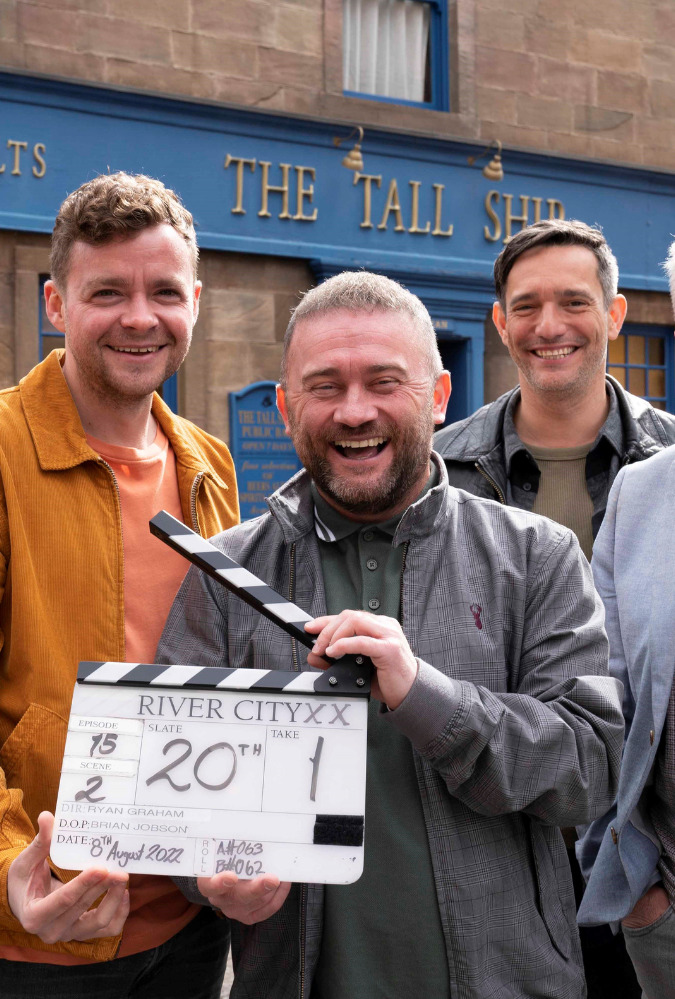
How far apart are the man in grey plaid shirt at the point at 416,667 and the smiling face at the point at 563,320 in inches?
50.8

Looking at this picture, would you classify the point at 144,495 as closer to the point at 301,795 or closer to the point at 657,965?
the point at 301,795

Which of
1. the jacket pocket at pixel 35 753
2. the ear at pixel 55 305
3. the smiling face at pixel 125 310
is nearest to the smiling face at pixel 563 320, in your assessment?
the smiling face at pixel 125 310

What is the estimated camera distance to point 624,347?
10688 millimetres

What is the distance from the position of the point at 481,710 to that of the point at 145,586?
100 cm

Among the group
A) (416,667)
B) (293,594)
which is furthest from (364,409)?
(416,667)

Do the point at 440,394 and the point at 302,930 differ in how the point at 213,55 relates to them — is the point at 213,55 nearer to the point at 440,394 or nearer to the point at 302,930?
the point at 440,394

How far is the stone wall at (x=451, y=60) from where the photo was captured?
8203 millimetres

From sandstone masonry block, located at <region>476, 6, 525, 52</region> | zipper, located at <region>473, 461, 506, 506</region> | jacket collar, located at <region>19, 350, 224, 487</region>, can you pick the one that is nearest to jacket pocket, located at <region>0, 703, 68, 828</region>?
jacket collar, located at <region>19, 350, 224, 487</region>

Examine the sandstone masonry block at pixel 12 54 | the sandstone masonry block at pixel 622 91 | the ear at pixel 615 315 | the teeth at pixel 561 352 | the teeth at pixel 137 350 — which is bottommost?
the teeth at pixel 137 350

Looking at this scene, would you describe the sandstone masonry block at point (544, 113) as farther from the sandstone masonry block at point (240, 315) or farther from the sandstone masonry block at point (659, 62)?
the sandstone masonry block at point (240, 315)

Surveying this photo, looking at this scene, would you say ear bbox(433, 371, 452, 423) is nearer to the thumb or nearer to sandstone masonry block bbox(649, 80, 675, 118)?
the thumb

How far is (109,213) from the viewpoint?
250 cm

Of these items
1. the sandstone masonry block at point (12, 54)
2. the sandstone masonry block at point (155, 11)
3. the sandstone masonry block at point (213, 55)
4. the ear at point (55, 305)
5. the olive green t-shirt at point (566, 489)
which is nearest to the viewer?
the ear at point (55, 305)

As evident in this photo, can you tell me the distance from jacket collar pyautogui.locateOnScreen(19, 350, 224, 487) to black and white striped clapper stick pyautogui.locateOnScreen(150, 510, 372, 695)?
0.54 metres
